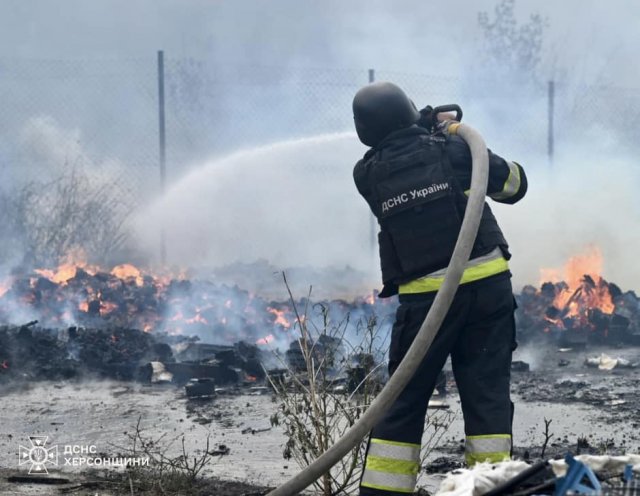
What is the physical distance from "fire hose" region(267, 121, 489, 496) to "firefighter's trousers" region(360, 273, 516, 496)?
0.27m

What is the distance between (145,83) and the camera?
1410cm

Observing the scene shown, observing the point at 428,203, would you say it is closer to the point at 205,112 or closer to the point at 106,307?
the point at 106,307

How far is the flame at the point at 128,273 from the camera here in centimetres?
1177

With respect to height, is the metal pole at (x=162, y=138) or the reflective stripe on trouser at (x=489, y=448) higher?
the metal pole at (x=162, y=138)

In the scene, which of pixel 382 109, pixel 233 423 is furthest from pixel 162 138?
pixel 382 109

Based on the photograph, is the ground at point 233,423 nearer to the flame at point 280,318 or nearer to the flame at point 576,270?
the flame at point 280,318

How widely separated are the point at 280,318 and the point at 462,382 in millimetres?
5981

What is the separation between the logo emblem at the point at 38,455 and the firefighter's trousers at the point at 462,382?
247 cm

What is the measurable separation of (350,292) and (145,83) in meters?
4.55

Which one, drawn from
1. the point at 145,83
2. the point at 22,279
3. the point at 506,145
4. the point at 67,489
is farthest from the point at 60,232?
the point at 67,489

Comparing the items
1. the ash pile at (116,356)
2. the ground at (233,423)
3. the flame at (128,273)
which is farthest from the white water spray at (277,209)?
the ground at (233,423)

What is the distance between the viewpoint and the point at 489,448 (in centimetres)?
420

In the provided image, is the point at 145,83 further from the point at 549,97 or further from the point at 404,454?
the point at 404,454

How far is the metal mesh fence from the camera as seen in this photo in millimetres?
13992
